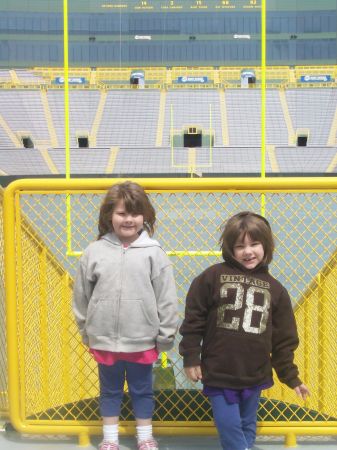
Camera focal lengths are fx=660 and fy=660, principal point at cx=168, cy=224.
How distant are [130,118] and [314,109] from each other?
8.57 meters

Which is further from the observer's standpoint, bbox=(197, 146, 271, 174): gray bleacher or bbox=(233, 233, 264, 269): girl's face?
bbox=(197, 146, 271, 174): gray bleacher

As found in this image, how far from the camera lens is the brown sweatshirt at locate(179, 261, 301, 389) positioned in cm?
224

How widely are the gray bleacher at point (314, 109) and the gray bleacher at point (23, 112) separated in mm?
11581

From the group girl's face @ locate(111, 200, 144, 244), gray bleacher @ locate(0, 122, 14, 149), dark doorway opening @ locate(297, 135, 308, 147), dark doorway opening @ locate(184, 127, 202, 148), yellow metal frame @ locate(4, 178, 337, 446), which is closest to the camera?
girl's face @ locate(111, 200, 144, 244)

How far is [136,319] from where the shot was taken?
2.33 meters

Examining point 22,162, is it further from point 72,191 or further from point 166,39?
point 72,191

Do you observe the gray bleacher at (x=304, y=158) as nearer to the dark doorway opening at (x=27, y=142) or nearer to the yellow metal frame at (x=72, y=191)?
the dark doorway opening at (x=27, y=142)

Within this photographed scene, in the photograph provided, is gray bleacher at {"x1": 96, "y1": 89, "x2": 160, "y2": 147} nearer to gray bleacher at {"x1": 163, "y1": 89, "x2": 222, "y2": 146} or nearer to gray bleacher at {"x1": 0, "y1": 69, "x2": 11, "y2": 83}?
gray bleacher at {"x1": 163, "y1": 89, "x2": 222, "y2": 146}

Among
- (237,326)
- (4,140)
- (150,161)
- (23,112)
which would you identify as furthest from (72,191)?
(23,112)

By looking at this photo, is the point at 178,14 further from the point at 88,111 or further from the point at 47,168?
the point at 47,168

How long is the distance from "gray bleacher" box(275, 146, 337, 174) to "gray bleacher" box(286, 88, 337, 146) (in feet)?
6.89

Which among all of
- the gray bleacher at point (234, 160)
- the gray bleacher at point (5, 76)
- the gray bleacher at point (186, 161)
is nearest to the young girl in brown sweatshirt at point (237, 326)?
the gray bleacher at point (186, 161)

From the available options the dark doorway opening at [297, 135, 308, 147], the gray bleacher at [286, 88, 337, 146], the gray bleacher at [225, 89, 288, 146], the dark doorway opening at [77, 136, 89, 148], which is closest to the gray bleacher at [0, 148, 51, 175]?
the dark doorway opening at [77, 136, 89, 148]

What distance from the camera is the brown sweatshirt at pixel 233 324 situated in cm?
224
